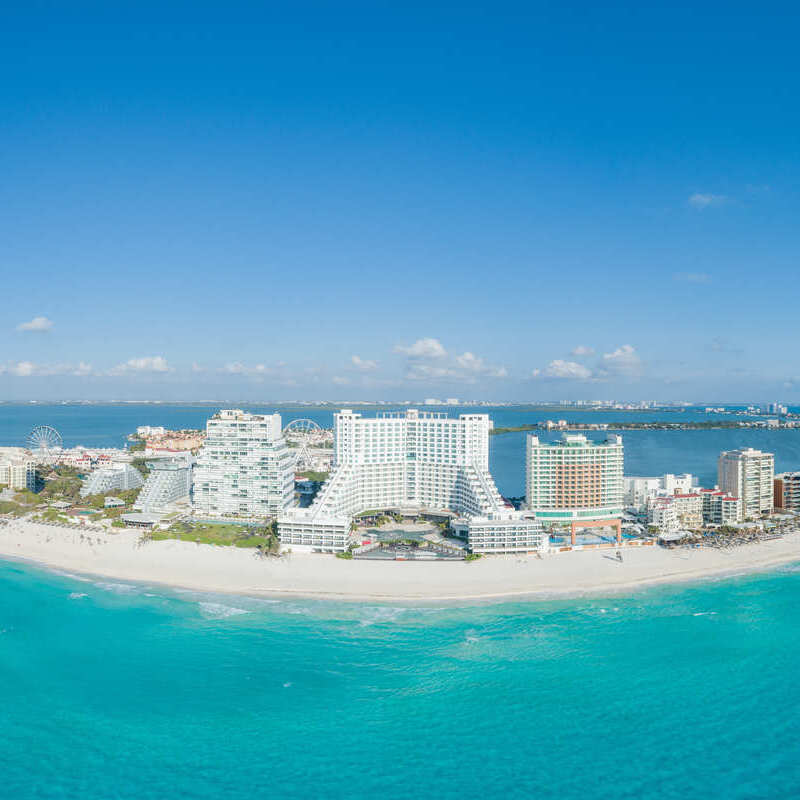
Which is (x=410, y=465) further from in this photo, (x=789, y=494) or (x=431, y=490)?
(x=789, y=494)

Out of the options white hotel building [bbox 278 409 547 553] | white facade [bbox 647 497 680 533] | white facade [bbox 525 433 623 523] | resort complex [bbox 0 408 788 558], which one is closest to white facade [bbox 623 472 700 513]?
resort complex [bbox 0 408 788 558]

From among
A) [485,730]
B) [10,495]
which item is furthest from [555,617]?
[10,495]

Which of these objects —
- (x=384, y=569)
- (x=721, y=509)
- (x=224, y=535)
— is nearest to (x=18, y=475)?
(x=224, y=535)

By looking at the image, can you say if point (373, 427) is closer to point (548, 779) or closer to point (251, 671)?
point (251, 671)

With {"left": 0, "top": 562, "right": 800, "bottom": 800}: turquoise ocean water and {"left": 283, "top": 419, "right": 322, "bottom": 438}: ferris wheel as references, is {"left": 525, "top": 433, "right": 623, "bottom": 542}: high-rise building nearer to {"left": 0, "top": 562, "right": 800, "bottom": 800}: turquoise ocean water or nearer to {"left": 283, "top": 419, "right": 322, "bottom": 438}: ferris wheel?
{"left": 0, "top": 562, "right": 800, "bottom": 800}: turquoise ocean water

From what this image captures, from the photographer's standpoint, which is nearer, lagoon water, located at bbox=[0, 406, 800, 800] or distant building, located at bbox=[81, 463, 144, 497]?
lagoon water, located at bbox=[0, 406, 800, 800]

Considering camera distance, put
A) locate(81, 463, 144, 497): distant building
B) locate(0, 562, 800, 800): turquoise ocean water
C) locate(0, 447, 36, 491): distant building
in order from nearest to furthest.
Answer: locate(0, 562, 800, 800): turquoise ocean water, locate(81, 463, 144, 497): distant building, locate(0, 447, 36, 491): distant building
